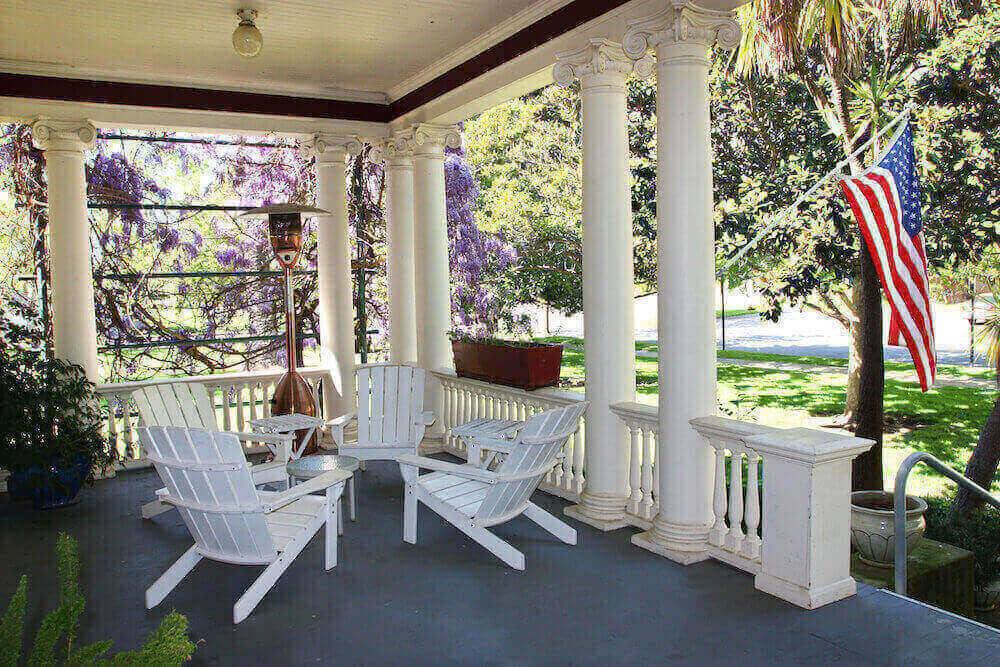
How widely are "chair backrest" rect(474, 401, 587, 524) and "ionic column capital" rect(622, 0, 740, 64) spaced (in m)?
1.97

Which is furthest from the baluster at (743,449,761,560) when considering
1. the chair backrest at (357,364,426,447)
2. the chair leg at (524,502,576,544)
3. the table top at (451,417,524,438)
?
the chair backrest at (357,364,426,447)

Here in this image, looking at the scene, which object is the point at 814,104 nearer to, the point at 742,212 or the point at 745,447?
the point at 742,212

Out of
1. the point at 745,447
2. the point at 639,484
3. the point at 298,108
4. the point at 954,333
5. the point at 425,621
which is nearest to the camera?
the point at 425,621

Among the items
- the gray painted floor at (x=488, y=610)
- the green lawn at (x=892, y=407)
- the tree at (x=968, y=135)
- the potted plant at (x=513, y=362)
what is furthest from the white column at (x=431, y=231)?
the tree at (x=968, y=135)

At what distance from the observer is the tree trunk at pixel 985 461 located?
19.8 feet

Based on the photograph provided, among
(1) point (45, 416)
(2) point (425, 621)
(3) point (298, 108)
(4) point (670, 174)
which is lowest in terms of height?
(2) point (425, 621)

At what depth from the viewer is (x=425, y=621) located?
11.1 ft

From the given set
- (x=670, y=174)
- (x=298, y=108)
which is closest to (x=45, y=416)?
(x=298, y=108)

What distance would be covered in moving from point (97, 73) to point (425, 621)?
16.5 ft

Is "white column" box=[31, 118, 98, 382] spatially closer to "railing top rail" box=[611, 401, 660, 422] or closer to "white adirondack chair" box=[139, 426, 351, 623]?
"white adirondack chair" box=[139, 426, 351, 623]

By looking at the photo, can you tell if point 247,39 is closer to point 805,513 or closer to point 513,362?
point 513,362

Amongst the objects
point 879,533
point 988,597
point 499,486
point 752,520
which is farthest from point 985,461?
point 499,486

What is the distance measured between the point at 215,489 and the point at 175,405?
6.75 ft

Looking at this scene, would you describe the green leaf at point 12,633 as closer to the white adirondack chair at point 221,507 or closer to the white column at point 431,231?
the white adirondack chair at point 221,507
